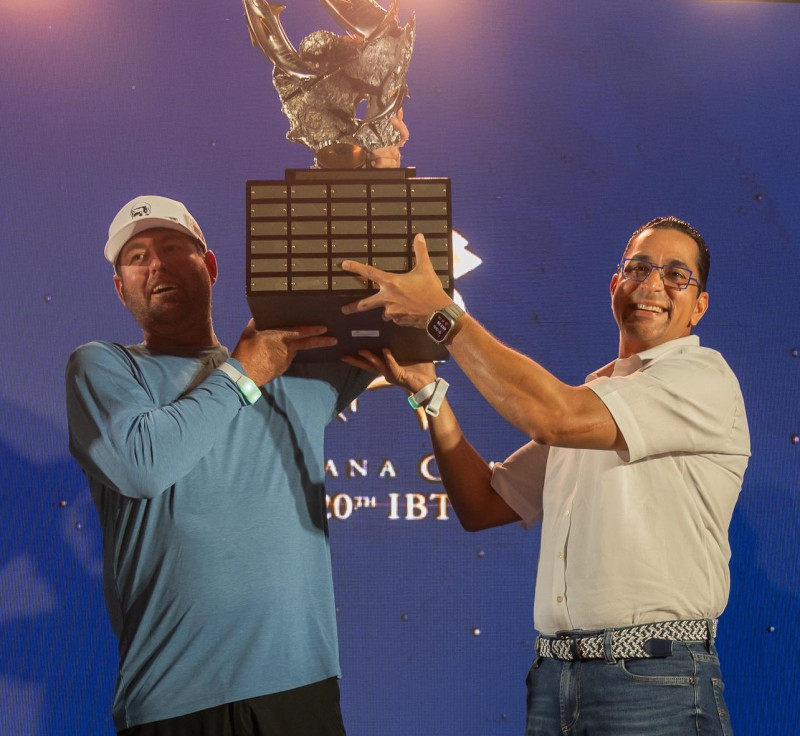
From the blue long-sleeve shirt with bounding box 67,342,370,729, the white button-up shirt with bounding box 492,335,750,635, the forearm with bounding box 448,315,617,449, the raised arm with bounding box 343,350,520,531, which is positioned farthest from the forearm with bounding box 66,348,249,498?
the white button-up shirt with bounding box 492,335,750,635

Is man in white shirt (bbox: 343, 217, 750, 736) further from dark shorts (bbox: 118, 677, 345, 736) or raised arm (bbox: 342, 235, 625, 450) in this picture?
dark shorts (bbox: 118, 677, 345, 736)

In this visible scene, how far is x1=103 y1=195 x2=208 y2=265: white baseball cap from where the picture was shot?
163 cm

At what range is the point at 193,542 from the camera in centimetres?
148

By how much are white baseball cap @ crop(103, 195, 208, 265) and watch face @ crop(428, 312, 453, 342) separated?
1.72 feet

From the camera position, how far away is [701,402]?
1.56 meters

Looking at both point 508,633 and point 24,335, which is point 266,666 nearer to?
point 508,633

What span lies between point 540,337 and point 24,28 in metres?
1.60

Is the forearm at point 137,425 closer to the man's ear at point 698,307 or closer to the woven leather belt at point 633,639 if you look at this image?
the woven leather belt at point 633,639

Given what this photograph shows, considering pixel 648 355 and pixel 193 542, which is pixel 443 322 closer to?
pixel 648 355

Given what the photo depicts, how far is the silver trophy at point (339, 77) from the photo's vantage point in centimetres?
168

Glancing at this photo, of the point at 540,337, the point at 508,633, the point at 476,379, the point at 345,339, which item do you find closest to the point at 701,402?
the point at 476,379

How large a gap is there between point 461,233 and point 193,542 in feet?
3.99

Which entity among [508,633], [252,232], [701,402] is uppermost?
[252,232]

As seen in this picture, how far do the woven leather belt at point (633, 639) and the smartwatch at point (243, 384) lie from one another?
2.20 feet
